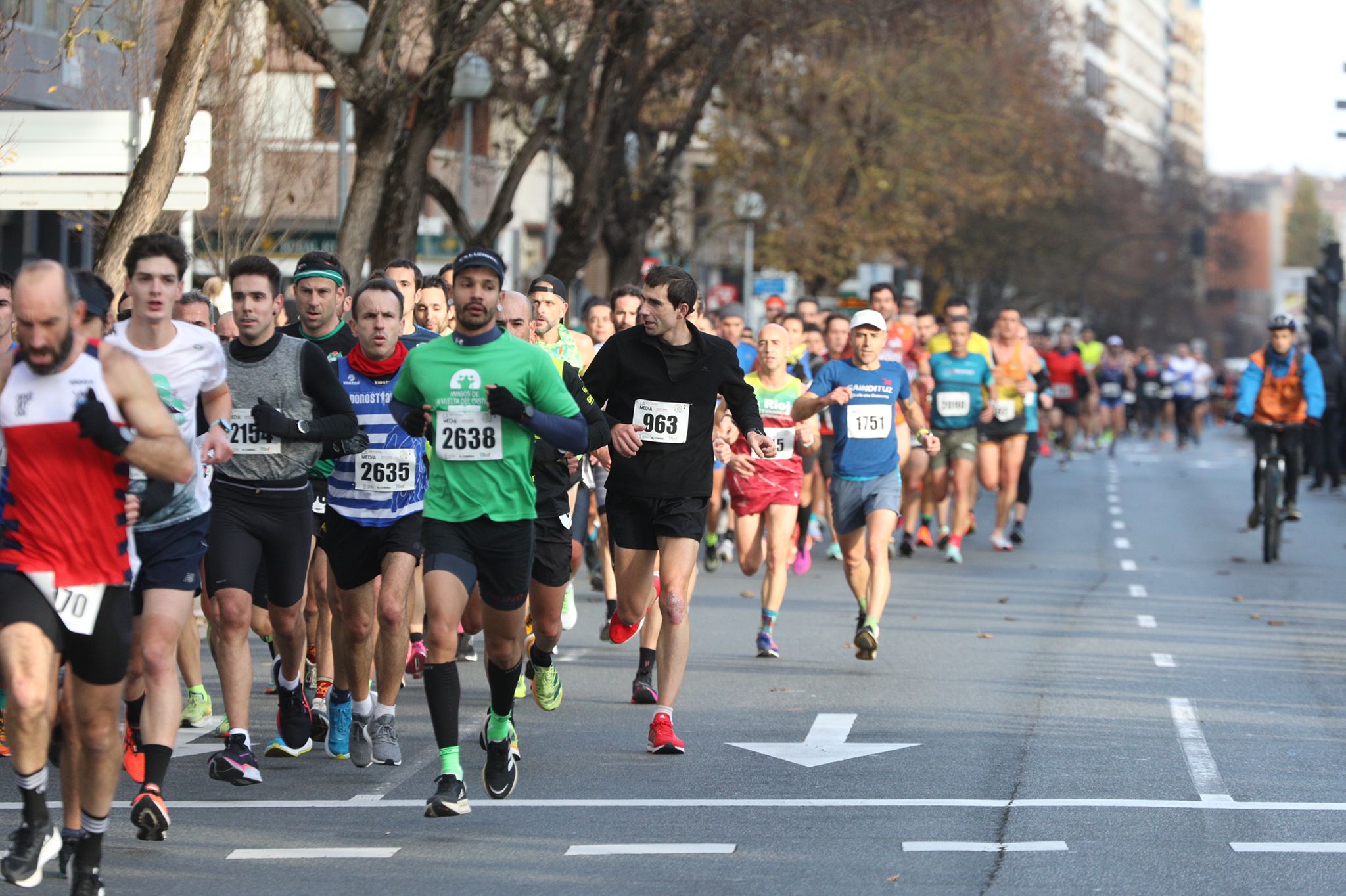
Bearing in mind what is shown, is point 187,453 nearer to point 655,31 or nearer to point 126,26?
point 126,26

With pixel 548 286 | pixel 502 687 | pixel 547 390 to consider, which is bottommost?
pixel 502 687

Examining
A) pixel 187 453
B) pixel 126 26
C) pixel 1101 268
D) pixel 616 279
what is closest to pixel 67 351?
pixel 187 453

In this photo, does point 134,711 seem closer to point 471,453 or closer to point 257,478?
point 257,478

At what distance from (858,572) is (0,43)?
5.83 metres

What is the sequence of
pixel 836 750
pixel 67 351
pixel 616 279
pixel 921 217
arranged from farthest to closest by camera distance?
pixel 921 217
pixel 616 279
pixel 836 750
pixel 67 351

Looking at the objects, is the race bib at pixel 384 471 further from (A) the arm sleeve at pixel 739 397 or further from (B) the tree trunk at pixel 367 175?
(B) the tree trunk at pixel 367 175

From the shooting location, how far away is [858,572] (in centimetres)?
1206

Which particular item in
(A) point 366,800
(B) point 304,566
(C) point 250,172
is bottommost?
(A) point 366,800

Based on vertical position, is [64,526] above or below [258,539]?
above

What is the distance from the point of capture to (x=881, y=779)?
8.38 meters

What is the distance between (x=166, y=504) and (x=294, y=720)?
227 centimetres

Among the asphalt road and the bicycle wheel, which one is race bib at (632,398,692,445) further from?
the bicycle wheel

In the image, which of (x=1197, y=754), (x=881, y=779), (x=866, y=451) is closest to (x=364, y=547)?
(x=881, y=779)

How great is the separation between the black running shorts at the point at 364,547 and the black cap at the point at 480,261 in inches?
52.9
